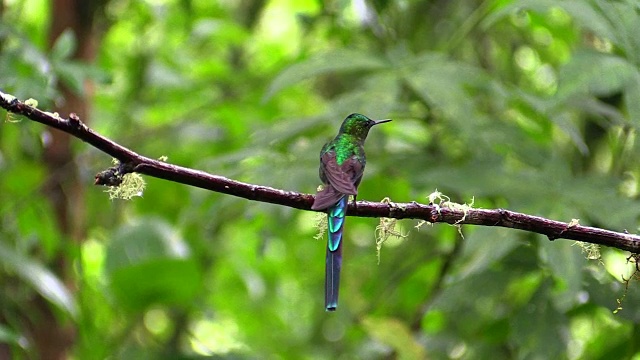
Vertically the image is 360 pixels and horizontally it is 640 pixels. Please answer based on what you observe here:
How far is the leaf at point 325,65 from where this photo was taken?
2.11 metres

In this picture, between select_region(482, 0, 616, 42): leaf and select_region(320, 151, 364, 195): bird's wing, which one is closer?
select_region(320, 151, 364, 195): bird's wing

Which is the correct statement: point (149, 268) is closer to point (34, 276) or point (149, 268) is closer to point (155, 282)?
point (155, 282)

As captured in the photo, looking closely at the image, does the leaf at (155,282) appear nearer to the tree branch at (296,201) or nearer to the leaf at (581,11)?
the leaf at (581,11)

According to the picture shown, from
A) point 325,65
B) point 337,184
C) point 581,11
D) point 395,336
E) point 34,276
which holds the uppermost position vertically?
point 325,65

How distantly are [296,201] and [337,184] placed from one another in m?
0.18

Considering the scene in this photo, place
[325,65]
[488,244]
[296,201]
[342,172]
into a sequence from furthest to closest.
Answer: [325,65]
[488,244]
[342,172]
[296,201]

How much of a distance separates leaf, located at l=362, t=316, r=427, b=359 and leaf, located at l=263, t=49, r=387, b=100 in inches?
26.7

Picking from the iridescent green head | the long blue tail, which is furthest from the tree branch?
the iridescent green head

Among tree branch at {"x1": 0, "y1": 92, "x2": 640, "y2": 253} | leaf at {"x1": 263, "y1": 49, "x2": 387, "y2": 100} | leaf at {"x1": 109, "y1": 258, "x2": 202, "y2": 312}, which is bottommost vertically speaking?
tree branch at {"x1": 0, "y1": 92, "x2": 640, "y2": 253}

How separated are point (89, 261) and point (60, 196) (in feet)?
3.53

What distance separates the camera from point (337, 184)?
125 centimetres

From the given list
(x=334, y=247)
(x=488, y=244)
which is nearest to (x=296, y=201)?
(x=334, y=247)

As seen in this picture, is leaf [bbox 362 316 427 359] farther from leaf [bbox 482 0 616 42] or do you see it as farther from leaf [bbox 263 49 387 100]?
leaf [bbox 482 0 616 42]

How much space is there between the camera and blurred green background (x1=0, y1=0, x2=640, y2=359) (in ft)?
6.54
